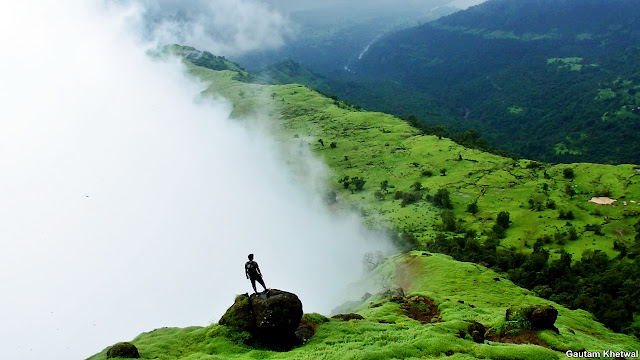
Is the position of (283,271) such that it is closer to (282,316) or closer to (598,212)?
(598,212)

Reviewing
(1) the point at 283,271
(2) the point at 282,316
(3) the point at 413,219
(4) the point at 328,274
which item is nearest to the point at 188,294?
(1) the point at 283,271

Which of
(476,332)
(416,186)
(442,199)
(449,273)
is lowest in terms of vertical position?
(476,332)

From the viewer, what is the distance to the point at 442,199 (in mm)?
141625

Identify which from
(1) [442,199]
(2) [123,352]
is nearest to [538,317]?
(2) [123,352]

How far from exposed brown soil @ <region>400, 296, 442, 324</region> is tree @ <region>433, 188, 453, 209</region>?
92500mm

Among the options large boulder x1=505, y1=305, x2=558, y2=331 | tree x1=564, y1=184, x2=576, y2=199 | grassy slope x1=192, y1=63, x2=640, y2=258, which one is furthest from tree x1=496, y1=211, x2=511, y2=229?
large boulder x1=505, y1=305, x2=558, y2=331

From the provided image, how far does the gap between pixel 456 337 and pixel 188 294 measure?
12227cm

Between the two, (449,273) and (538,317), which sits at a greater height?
(449,273)

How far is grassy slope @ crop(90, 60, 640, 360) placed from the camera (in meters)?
30.7

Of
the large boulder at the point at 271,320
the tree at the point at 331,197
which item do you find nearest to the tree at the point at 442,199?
the tree at the point at 331,197

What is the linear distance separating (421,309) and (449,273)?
2305cm

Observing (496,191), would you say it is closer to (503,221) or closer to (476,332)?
(503,221)

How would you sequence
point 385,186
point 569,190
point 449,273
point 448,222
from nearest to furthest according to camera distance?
point 449,273 → point 448,222 → point 569,190 → point 385,186

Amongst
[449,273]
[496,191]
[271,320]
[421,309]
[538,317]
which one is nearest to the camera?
Result: [271,320]
